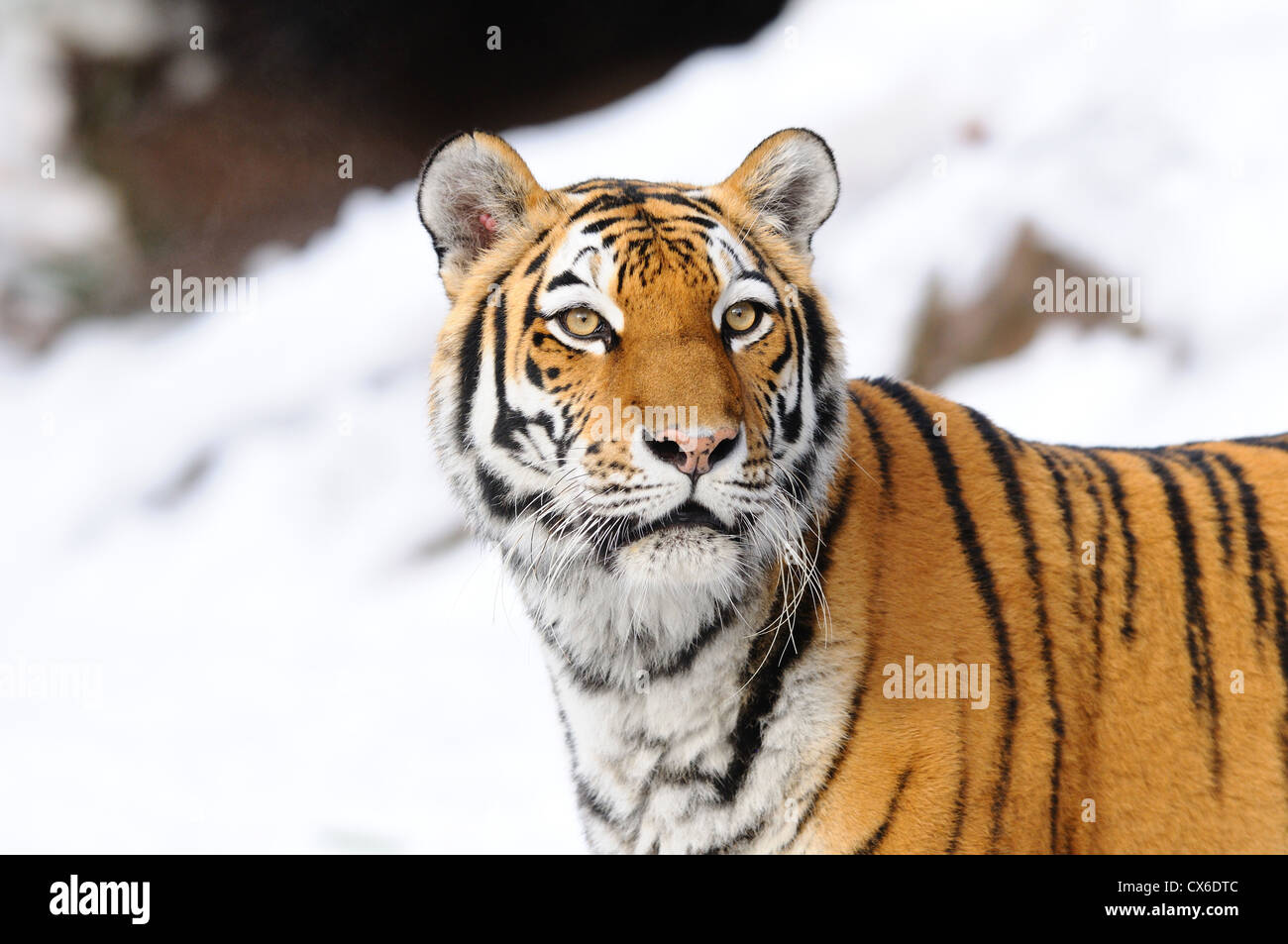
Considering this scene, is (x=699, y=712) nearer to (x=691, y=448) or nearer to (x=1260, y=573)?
(x=691, y=448)

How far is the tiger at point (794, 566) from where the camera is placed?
59.9 inches

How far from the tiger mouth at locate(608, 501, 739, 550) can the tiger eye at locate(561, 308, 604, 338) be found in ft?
1.01

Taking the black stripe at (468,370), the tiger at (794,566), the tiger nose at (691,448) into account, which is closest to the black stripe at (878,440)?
the tiger at (794,566)

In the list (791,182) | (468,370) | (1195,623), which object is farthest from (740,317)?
(1195,623)

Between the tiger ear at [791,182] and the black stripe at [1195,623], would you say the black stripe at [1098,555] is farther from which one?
the tiger ear at [791,182]

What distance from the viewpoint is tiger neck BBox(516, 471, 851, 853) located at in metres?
1.54

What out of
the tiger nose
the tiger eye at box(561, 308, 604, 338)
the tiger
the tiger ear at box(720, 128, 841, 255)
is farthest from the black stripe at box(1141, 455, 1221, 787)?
the tiger eye at box(561, 308, 604, 338)

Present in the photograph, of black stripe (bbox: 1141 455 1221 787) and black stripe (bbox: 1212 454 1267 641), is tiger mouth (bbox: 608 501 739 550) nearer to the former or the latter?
black stripe (bbox: 1141 455 1221 787)

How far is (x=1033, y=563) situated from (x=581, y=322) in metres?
0.80

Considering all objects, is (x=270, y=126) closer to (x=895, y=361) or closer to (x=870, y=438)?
(x=895, y=361)

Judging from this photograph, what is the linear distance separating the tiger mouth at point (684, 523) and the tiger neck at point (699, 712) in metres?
0.15

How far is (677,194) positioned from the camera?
179 centimetres

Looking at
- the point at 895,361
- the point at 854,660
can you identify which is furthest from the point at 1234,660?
the point at 895,361
